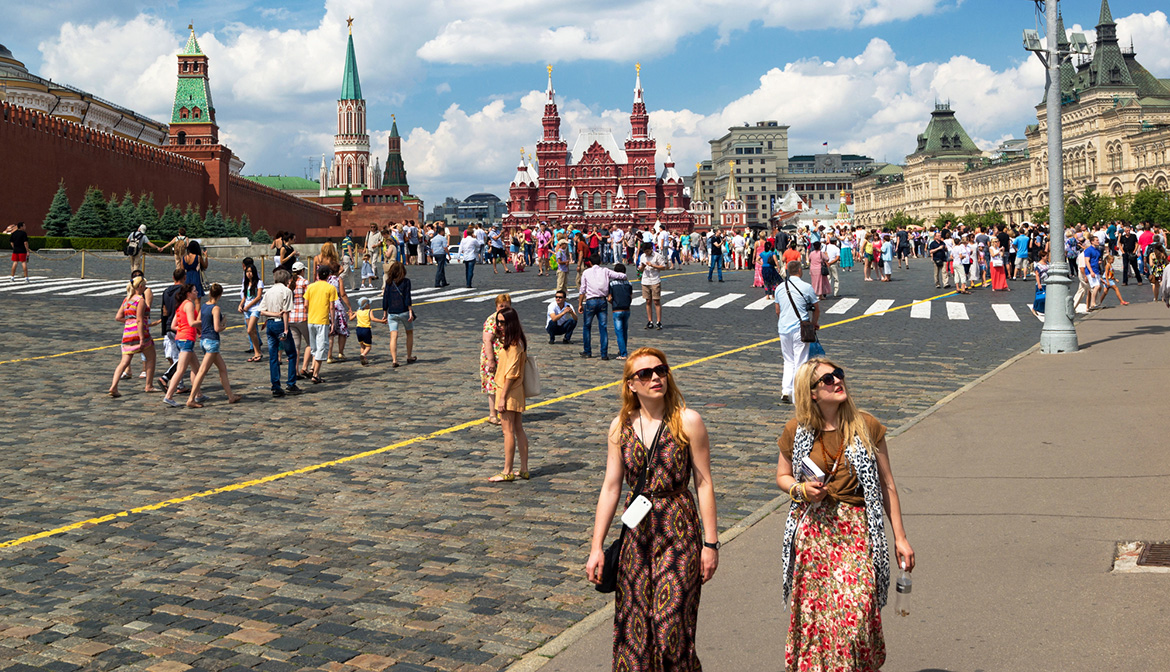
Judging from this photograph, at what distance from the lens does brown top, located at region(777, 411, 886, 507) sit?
4.69m

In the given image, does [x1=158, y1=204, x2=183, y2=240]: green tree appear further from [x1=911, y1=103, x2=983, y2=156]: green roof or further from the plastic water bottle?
[x1=911, y1=103, x2=983, y2=156]: green roof

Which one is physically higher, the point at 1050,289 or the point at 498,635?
the point at 1050,289

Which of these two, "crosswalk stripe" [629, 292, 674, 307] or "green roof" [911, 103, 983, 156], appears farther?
"green roof" [911, 103, 983, 156]

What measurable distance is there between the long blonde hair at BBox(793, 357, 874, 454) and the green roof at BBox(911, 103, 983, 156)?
592 feet

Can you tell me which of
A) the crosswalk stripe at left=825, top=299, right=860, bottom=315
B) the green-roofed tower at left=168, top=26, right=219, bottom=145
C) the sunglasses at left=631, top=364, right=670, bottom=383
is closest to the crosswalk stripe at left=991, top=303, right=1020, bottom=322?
the crosswalk stripe at left=825, top=299, right=860, bottom=315

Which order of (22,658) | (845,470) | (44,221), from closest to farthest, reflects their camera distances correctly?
(845,470), (22,658), (44,221)

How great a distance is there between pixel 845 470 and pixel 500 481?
18.1 feet

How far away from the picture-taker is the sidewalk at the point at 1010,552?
18.3 feet

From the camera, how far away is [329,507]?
905cm

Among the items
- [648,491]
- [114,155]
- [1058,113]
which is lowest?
[648,491]

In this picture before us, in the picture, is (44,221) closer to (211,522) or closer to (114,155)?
(114,155)

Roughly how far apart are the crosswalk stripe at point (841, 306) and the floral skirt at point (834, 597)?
20.6m

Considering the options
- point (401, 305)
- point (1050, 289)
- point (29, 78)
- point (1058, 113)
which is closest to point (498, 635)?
point (401, 305)

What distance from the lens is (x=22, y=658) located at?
5754 mm
